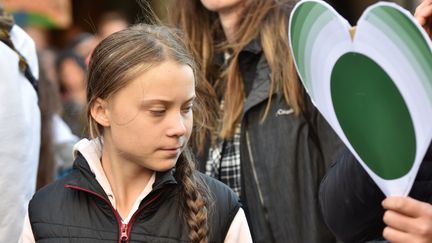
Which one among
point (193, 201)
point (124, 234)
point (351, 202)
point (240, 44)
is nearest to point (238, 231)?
point (193, 201)

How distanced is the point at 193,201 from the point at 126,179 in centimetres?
23

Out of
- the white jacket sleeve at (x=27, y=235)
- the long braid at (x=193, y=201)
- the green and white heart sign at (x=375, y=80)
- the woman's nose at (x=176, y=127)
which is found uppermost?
the green and white heart sign at (x=375, y=80)

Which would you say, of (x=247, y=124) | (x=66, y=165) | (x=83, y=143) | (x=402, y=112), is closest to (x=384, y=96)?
(x=402, y=112)

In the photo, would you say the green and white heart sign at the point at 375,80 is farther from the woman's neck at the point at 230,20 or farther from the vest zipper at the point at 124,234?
the woman's neck at the point at 230,20

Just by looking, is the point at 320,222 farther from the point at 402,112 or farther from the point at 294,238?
the point at 402,112

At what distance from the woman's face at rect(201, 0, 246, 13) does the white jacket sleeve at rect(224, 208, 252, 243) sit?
0.99 m

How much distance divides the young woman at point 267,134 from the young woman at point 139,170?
546 mm

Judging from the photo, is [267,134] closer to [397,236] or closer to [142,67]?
[142,67]

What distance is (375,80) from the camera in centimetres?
205

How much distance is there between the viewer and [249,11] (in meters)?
3.49

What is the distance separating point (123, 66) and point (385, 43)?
3.09 ft

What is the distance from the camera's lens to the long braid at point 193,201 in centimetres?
260

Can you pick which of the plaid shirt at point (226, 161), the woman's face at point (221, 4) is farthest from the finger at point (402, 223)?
the woman's face at point (221, 4)

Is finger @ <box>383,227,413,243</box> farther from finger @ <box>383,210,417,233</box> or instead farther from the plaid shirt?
the plaid shirt
